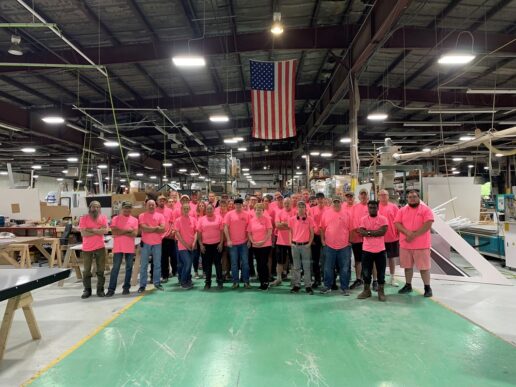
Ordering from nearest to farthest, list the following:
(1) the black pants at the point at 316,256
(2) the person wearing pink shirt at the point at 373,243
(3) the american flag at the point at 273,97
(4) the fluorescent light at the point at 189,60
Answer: (2) the person wearing pink shirt at the point at 373,243 < (1) the black pants at the point at 316,256 < (4) the fluorescent light at the point at 189,60 < (3) the american flag at the point at 273,97

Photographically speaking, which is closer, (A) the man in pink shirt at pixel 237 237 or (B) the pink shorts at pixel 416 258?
(B) the pink shorts at pixel 416 258

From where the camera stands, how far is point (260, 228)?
20.7ft

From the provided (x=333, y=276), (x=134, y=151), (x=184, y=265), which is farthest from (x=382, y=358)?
(x=134, y=151)

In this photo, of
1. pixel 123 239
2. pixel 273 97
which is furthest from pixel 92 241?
pixel 273 97

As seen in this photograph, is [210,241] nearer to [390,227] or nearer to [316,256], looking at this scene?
[316,256]

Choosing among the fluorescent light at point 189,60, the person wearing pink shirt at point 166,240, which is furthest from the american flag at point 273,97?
the person wearing pink shirt at point 166,240

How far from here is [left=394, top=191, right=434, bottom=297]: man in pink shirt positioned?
578 centimetres

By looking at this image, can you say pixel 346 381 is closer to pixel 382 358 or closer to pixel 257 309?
pixel 382 358

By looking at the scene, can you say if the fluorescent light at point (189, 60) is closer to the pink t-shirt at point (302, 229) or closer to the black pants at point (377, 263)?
the pink t-shirt at point (302, 229)

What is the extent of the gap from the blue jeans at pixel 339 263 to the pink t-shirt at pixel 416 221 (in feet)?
3.33

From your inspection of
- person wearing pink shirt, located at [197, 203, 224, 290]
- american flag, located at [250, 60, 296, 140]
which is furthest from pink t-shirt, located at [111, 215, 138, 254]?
american flag, located at [250, 60, 296, 140]

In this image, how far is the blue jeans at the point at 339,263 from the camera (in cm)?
597

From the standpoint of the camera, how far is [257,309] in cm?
519

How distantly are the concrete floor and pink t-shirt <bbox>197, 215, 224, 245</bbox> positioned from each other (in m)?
0.96
